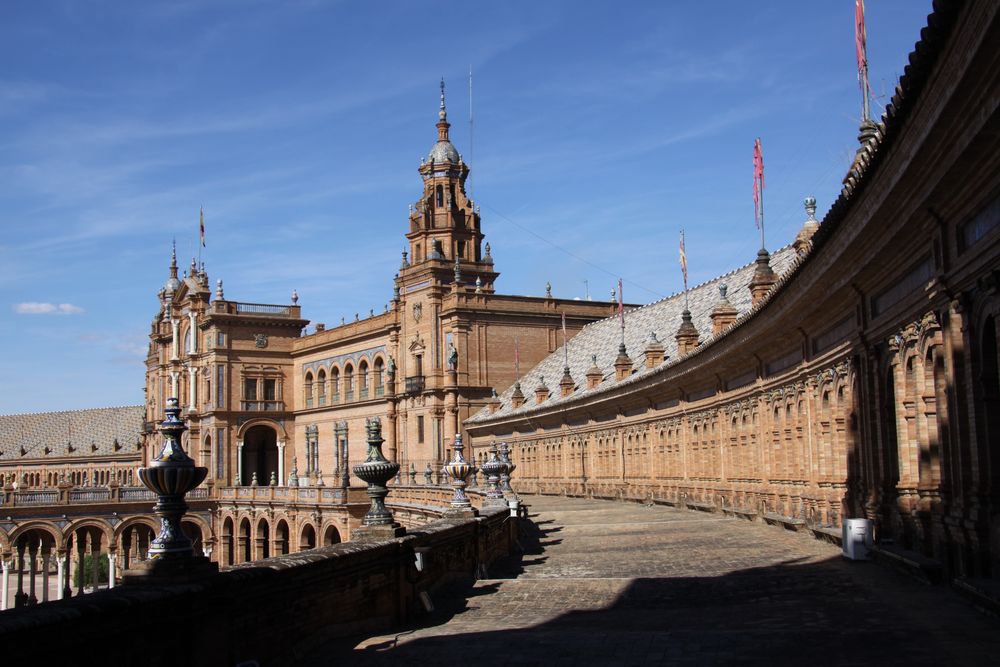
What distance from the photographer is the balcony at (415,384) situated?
74656 millimetres

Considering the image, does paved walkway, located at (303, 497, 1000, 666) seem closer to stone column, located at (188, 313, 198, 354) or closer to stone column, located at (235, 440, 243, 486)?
stone column, located at (235, 440, 243, 486)

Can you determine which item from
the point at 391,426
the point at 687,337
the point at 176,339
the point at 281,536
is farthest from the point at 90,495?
the point at 687,337

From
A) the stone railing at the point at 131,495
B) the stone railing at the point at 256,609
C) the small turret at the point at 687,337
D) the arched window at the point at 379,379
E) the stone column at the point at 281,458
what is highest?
the arched window at the point at 379,379

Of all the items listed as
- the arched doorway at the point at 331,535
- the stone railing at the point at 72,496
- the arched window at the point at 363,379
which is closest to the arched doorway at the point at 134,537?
the stone railing at the point at 72,496

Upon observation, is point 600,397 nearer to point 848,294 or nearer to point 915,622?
point 848,294

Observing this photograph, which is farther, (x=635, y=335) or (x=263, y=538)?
(x=263, y=538)

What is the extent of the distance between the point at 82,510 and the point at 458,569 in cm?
6313

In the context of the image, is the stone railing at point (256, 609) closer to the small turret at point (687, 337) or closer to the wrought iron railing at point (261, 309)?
the small turret at point (687, 337)

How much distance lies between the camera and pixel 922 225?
1592 cm

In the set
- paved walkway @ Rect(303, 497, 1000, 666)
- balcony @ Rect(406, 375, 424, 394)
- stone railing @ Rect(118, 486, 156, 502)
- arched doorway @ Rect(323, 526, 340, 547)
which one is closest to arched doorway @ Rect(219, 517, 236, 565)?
stone railing @ Rect(118, 486, 156, 502)

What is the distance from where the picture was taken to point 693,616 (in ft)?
46.4

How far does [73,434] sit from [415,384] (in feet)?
223

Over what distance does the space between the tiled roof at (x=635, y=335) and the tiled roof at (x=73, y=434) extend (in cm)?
6531

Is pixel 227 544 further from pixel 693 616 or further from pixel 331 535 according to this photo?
pixel 693 616
